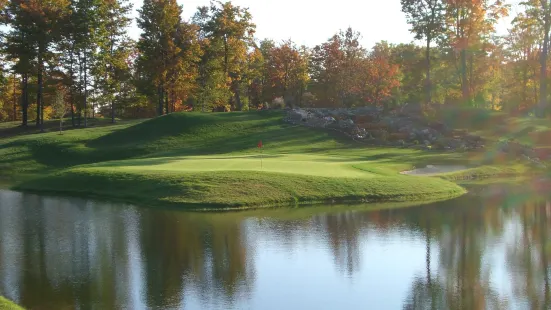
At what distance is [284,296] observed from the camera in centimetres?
1714

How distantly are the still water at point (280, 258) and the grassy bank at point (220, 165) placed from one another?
2848 mm

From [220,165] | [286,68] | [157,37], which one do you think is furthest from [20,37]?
[220,165]

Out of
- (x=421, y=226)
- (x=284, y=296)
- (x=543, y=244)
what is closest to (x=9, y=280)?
(x=284, y=296)

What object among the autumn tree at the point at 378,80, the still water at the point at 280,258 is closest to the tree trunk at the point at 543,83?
the autumn tree at the point at 378,80

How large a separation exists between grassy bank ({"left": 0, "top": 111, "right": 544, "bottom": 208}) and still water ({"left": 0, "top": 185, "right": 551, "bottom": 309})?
2.85 metres

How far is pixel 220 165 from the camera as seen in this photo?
40.9 meters

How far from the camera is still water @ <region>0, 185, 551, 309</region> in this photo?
16906 mm

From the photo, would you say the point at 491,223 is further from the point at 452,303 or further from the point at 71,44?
the point at 71,44

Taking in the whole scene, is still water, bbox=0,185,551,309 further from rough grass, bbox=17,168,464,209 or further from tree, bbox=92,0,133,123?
tree, bbox=92,0,133,123

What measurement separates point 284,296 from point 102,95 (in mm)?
62582

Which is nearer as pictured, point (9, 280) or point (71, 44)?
point (9, 280)

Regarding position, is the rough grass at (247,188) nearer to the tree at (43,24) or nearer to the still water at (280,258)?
the still water at (280,258)

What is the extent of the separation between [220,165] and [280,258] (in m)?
20.1

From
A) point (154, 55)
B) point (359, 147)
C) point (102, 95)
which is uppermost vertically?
point (154, 55)
